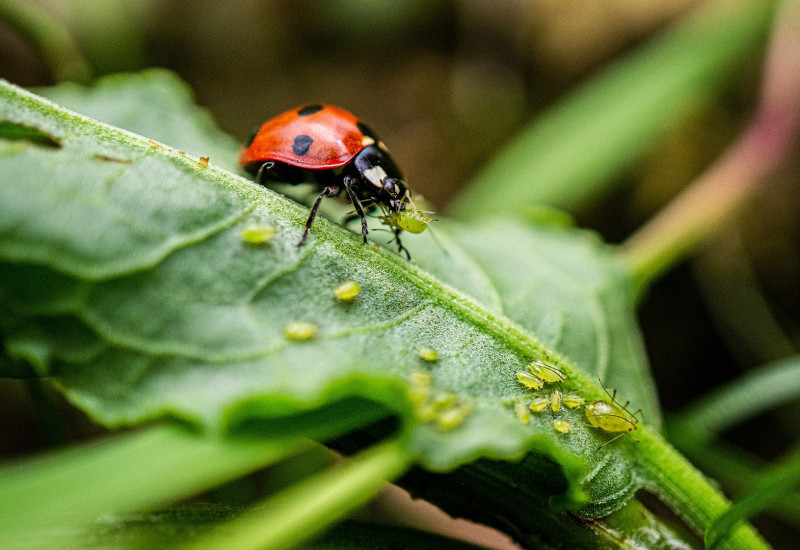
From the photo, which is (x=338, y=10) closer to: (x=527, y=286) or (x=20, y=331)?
(x=527, y=286)

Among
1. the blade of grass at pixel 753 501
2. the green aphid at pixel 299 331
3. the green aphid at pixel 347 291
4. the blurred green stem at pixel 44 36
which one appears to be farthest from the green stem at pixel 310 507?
the blurred green stem at pixel 44 36

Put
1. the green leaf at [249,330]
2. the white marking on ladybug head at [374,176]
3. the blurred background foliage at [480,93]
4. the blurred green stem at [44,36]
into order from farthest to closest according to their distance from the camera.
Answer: the blurred background foliage at [480,93] → the blurred green stem at [44,36] → the white marking on ladybug head at [374,176] → the green leaf at [249,330]

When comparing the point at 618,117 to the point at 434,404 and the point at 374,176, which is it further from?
the point at 434,404

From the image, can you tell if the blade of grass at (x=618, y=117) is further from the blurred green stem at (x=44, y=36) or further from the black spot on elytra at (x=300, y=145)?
the blurred green stem at (x=44, y=36)

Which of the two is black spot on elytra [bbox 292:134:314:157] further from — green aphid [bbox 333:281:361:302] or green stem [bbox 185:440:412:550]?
green stem [bbox 185:440:412:550]

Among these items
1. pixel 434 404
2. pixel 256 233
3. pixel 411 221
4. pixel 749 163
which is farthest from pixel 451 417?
pixel 749 163

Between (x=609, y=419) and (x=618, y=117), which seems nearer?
(x=609, y=419)
